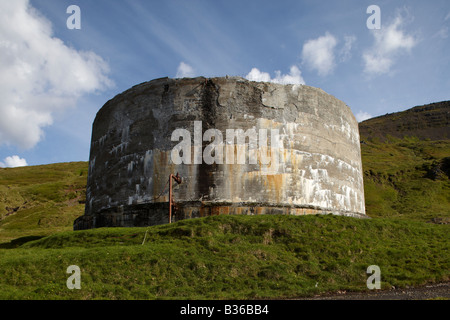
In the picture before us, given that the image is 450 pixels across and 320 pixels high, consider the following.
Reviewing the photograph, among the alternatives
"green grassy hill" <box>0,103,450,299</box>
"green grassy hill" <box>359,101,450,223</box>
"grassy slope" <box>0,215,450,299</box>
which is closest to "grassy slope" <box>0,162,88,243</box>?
"green grassy hill" <box>0,103,450,299</box>

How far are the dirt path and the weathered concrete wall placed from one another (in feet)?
23.2

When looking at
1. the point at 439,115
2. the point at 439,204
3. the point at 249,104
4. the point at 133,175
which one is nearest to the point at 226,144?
the point at 249,104

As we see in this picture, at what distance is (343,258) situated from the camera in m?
13.0

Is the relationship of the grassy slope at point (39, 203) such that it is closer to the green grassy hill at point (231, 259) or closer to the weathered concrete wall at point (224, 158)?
the weathered concrete wall at point (224, 158)

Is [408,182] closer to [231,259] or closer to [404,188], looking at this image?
[404,188]

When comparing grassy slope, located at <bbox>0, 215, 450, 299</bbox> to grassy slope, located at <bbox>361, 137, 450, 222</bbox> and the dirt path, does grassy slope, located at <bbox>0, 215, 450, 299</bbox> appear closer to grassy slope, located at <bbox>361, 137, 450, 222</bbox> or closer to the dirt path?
the dirt path

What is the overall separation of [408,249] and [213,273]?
7022mm

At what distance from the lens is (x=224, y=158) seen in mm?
17891

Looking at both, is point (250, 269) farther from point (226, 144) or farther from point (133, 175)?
point (133, 175)

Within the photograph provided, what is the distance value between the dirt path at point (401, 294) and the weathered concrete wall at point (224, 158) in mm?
7076

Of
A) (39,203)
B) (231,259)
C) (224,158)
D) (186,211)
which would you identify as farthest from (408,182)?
(39,203)

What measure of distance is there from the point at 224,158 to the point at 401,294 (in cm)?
941

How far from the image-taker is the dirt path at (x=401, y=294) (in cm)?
973
